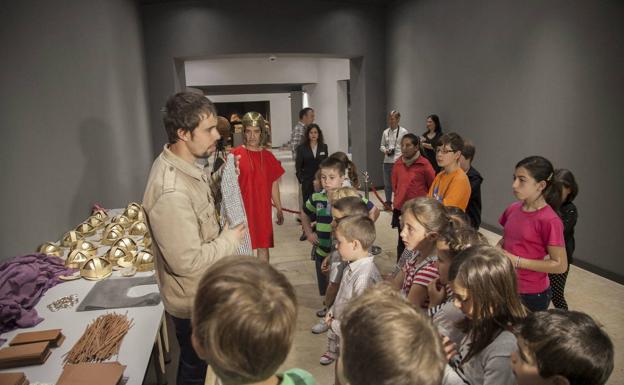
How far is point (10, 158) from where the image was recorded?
3.09 meters

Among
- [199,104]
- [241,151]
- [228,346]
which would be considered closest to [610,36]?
[241,151]

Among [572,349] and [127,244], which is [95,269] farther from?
[572,349]

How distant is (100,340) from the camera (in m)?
2.08

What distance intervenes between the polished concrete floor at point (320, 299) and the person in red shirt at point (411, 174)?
3.38 feet

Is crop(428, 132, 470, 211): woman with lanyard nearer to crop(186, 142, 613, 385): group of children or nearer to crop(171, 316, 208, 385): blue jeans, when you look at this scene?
crop(186, 142, 613, 385): group of children

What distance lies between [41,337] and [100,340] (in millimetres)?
279

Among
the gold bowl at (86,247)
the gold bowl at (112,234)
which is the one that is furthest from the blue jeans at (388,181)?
the gold bowl at (86,247)

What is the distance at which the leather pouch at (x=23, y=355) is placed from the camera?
1.88 meters

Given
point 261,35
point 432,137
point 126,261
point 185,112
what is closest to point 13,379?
point 185,112

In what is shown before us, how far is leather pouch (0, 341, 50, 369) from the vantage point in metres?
1.88

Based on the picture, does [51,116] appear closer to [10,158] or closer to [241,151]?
[10,158]

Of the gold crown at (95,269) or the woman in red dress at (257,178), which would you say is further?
the woman in red dress at (257,178)

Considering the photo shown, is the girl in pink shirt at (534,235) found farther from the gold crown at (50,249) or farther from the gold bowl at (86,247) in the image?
the gold crown at (50,249)

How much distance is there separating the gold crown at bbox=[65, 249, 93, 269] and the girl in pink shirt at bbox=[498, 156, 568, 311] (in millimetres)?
2903
